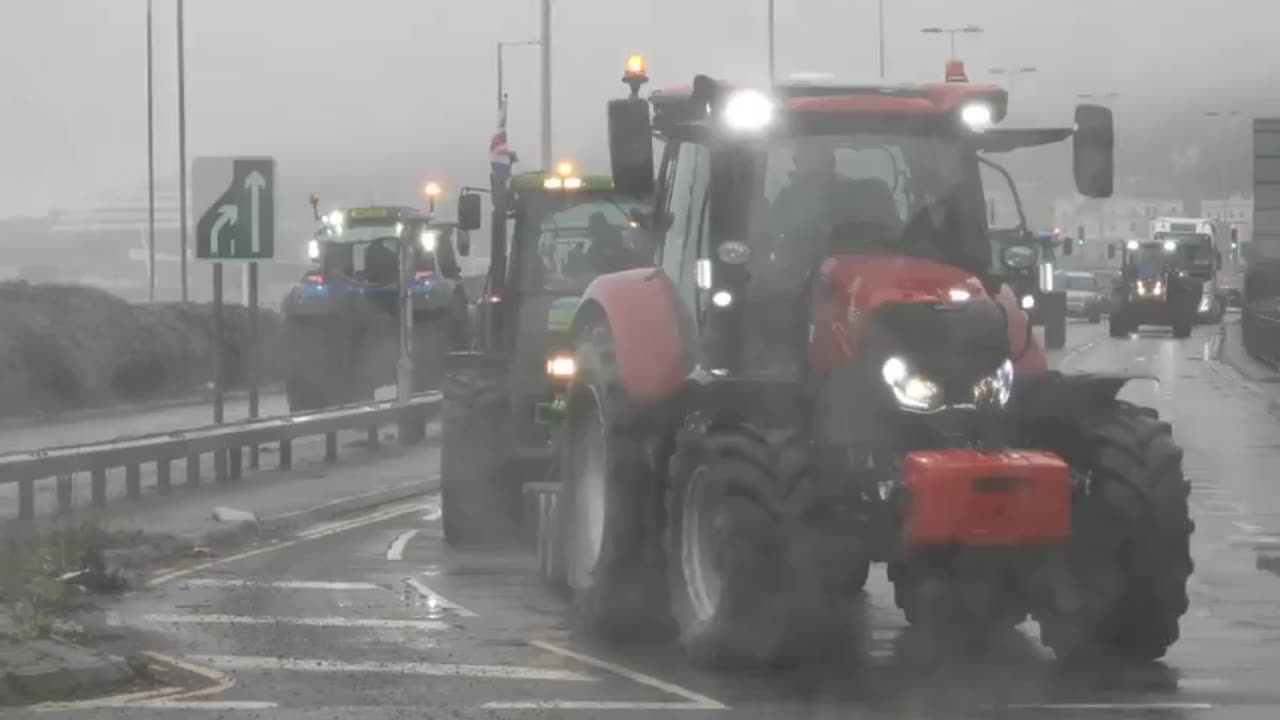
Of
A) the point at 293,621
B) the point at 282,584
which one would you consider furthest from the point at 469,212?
the point at 293,621

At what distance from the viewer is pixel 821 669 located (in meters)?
11.9

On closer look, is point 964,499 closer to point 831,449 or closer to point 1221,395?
point 831,449

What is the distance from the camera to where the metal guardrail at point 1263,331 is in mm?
52966

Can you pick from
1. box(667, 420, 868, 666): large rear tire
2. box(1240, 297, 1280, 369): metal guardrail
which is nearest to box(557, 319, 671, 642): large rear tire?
box(667, 420, 868, 666): large rear tire

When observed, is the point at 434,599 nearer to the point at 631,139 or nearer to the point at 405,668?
the point at 405,668

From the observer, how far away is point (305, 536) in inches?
761

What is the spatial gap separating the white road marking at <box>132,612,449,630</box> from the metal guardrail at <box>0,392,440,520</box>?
594 centimetres

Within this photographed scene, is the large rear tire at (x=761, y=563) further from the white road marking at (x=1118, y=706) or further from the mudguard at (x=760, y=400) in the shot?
the white road marking at (x=1118, y=706)

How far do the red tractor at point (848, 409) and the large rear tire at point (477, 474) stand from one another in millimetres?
4430

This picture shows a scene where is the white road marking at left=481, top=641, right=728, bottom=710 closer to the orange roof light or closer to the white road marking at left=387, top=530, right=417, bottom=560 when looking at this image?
the orange roof light

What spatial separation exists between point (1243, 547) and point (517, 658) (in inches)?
287

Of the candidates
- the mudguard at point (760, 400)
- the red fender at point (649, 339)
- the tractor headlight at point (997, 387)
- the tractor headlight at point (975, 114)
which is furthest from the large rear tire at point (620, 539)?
the tractor headlight at point (975, 114)

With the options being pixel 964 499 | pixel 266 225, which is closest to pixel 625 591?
pixel 964 499

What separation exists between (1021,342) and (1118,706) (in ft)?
7.28
